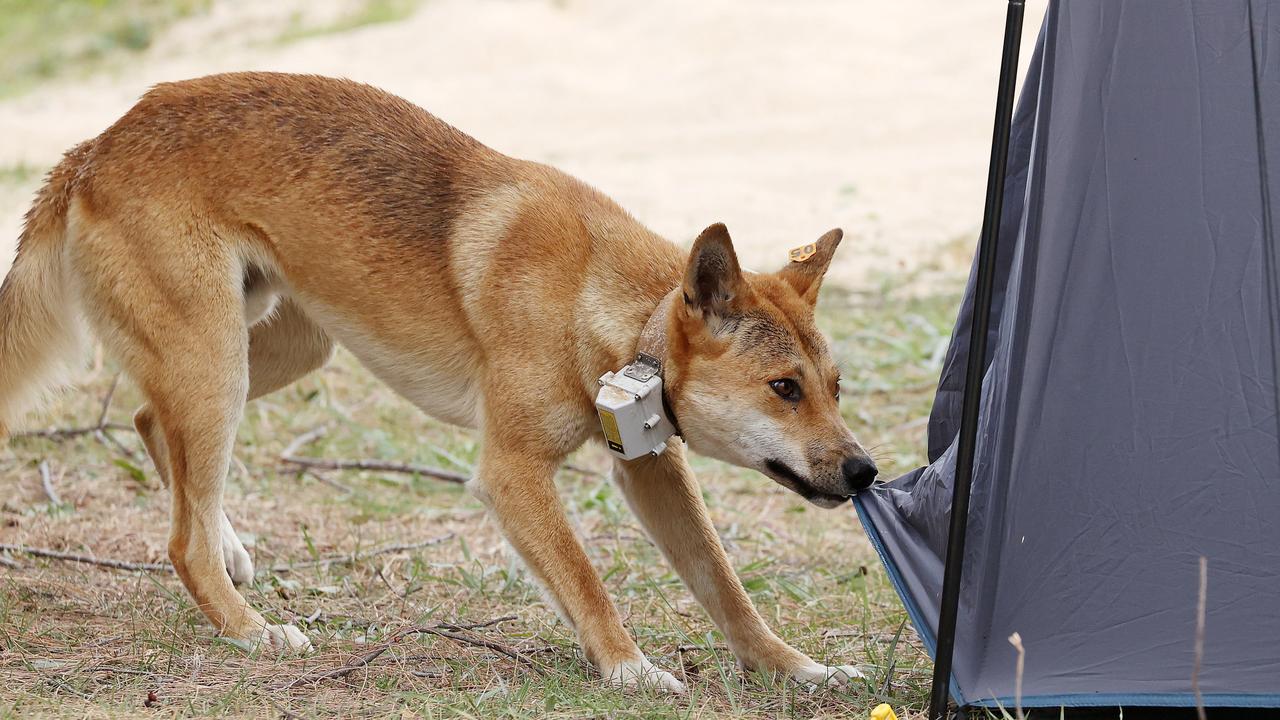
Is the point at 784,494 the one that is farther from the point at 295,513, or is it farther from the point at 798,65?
the point at 798,65

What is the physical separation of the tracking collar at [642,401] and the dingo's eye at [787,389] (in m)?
0.32

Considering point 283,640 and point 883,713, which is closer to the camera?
point 883,713

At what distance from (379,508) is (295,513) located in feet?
1.18

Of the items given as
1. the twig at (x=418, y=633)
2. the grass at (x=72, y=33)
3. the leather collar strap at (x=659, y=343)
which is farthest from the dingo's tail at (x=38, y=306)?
the grass at (x=72, y=33)

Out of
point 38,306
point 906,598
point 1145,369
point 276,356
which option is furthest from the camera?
point 276,356

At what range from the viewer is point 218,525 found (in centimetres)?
417

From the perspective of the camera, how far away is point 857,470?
3473mm

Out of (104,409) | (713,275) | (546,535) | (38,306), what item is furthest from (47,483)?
(713,275)

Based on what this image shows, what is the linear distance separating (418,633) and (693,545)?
2.97 ft

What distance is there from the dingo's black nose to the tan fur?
12 cm

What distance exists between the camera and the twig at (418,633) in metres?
3.59

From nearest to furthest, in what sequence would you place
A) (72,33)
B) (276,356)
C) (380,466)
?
(276,356) → (380,466) → (72,33)

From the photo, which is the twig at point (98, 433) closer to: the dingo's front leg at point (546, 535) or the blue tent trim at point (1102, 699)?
the dingo's front leg at point (546, 535)

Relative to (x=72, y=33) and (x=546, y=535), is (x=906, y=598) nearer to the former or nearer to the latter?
(x=546, y=535)
